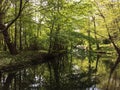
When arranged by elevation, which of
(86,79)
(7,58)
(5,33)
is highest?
(5,33)

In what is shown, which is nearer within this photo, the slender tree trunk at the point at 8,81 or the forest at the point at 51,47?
the slender tree trunk at the point at 8,81

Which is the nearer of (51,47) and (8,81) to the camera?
(8,81)

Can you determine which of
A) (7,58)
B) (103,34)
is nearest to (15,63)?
(7,58)

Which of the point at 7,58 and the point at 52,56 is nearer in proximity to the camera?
the point at 7,58

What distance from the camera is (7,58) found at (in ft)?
82.6

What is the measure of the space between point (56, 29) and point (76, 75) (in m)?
15.6

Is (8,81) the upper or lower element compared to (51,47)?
lower

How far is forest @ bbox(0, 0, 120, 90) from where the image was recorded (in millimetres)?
20000

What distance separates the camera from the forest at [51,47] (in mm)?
20000

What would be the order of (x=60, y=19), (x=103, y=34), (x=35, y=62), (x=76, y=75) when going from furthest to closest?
1. (x=103, y=34)
2. (x=60, y=19)
3. (x=35, y=62)
4. (x=76, y=75)

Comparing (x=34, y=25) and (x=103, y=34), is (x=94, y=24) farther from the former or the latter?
(x=34, y=25)

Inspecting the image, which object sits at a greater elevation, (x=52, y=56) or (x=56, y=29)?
(x=56, y=29)

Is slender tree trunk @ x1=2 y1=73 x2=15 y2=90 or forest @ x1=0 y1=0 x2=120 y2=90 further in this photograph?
forest @ x1=0 y1=0 x2=120 y2=90

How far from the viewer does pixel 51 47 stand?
124ft
